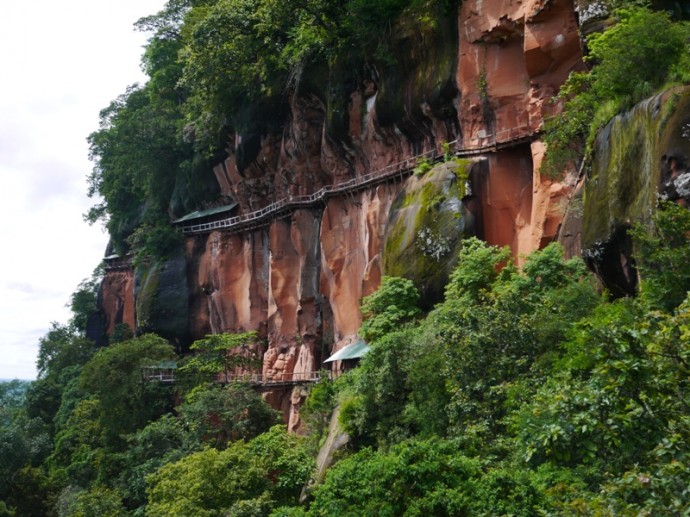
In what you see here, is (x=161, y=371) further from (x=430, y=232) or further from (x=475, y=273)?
(x=475, y=273)

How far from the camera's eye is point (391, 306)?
18984 mm

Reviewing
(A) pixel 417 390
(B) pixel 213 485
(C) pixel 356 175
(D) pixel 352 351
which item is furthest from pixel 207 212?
(A) pixel 417 390

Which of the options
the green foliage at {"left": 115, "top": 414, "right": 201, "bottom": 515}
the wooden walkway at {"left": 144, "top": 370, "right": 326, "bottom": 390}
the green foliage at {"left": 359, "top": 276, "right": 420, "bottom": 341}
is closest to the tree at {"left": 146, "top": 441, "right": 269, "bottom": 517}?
the green foliage at {"left": 359, "top": 276, "right": 420, "bottom": 341}

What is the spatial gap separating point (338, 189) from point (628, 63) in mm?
14766

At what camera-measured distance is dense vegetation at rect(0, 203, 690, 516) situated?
24.8 feet

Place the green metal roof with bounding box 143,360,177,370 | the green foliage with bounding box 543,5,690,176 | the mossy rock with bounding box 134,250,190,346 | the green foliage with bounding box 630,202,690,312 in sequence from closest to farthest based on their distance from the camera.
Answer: the green foliage with bounding box 630,202,690,312 → the green foliage with bounding box 543,5,690,176 → the green metal roof with bounding box 143,360,177,370 → the mossy rock with bounding box 134,250,190,346

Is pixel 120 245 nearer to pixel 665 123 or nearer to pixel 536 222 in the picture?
pixel 536 222

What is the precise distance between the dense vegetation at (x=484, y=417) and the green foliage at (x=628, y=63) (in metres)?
2.87

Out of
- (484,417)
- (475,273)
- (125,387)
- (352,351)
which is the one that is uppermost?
(475,273)

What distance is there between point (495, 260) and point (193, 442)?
439 inches

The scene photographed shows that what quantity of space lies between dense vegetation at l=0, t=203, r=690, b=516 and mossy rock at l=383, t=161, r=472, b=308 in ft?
2.00

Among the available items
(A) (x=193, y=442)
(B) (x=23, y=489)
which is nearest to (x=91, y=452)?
(B) (x=23, y=489)

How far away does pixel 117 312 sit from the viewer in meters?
45.3

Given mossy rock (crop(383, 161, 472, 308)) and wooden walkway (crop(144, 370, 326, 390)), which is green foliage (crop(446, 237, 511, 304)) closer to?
mossy rock (crop(383, 161, 472, 308))
